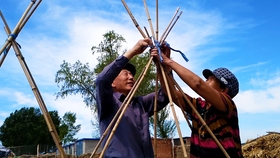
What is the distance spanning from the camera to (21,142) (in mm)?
28312

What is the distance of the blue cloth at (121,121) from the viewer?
2.06 m

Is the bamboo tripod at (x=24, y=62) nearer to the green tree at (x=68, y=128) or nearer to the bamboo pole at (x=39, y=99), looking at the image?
the bamboo pole at (x=39, y=99)

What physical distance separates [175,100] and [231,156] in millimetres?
515

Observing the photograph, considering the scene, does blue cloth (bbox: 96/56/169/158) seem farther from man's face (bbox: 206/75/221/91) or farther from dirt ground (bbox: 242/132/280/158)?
dirt ground (bbox: 242/132/280/158)

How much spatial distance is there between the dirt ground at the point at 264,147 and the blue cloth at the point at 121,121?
291cm

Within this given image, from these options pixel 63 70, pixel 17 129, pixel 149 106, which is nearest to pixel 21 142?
pixel 17 129

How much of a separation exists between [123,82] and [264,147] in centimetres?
309

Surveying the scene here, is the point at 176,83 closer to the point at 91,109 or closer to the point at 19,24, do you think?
the point at 19,24

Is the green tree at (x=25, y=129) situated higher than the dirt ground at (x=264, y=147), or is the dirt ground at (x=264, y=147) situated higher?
the green tree at (x=25, y=129)

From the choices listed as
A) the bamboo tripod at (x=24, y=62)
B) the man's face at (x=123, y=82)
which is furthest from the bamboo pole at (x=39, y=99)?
the man's face at (x=123, y=82)

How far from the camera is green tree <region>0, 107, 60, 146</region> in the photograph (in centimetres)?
2820

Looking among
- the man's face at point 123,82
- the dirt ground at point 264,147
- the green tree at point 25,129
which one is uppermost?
the green tree at point 25,129

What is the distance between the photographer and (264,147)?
4766 mm

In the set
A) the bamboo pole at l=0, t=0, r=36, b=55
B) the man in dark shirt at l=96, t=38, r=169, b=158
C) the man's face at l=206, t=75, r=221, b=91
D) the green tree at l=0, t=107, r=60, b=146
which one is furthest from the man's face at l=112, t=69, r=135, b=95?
the green tree at l=0, t=107, r=60, b=146
